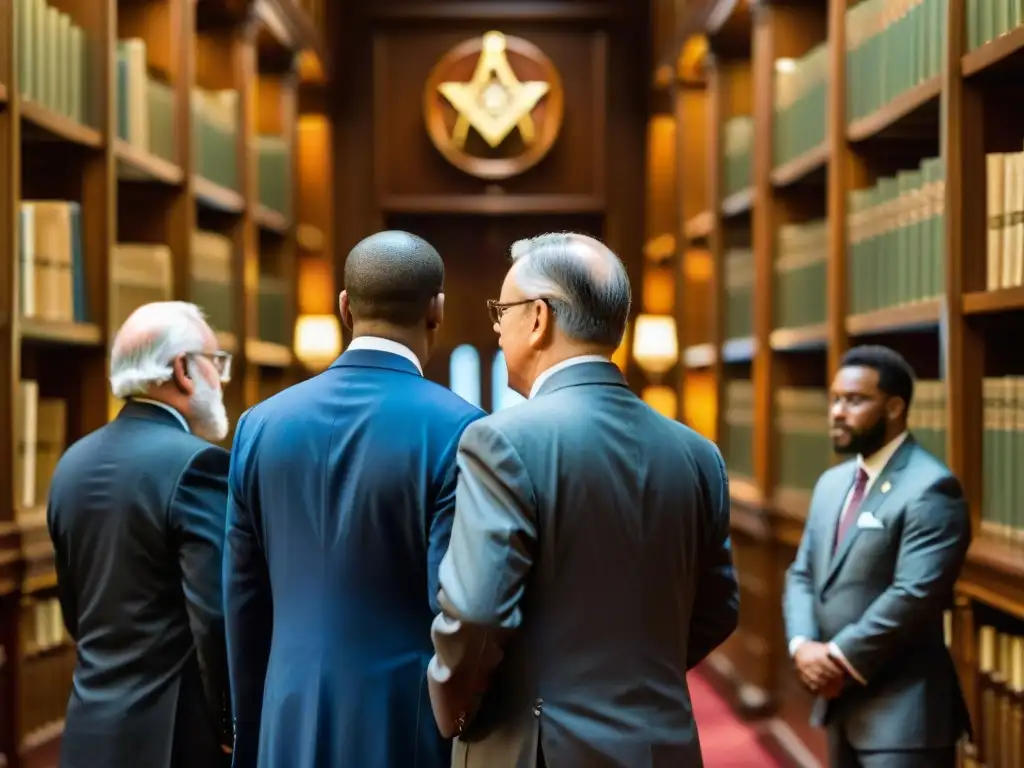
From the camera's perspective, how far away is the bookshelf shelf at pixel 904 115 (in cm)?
395

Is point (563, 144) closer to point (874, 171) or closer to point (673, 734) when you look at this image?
point (874, 171)

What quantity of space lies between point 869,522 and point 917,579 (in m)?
0.20

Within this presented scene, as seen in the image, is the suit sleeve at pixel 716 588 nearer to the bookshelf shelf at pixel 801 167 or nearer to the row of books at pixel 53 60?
the row of books at pixel 53 60

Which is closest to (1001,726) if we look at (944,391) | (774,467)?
(944,391)

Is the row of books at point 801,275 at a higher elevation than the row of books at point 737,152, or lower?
lower

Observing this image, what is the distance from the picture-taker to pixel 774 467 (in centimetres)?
595

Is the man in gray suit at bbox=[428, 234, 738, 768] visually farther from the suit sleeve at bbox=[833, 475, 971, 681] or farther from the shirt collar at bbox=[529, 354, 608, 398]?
the suit sleeve at bbox=[833, 475, 971, 681]

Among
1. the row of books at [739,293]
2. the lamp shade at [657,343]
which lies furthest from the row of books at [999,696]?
the lamp shade at [657,343]

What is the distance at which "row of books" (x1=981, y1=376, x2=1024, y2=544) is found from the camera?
340cm

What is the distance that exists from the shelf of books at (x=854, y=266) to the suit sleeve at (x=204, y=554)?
1883 millimetres

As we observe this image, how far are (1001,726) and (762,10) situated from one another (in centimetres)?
353

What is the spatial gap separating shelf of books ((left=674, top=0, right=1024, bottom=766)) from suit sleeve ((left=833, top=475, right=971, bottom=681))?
0.16 meters

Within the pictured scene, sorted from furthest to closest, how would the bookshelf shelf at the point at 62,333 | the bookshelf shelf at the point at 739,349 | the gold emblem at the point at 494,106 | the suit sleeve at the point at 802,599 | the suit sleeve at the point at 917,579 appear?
1. the gold emblem at the point at 494,106
2. the bookshelf shelf at the point at 739,349
3. the bookshelf shelf at the point at 62,333
4. the suit sleeve at the point at 802,599
5. the suit sleeve at the point at 917,579

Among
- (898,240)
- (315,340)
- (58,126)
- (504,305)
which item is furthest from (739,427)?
(504,305)
